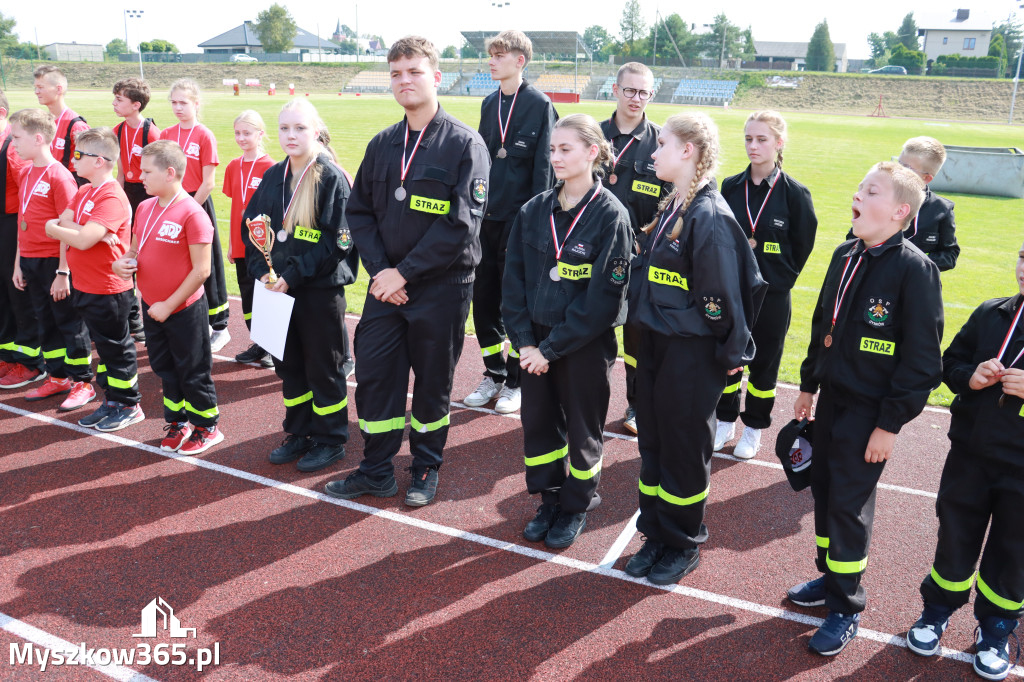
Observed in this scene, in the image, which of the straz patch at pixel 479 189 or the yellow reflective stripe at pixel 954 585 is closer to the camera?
the yellow reflective stripe at pixel 954 585

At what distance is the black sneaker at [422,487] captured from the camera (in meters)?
4.50

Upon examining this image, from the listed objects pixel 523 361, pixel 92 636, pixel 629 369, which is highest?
pixel 523 361

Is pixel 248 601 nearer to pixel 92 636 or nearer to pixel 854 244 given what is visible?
pixel 92 636

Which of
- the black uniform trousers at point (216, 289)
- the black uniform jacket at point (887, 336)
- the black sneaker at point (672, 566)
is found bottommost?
the black sneaker at point (672, 566)

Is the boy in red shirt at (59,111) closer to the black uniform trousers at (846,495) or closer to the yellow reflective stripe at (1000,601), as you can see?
the black uniform trousers at (846,495)

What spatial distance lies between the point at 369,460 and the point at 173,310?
1.61 metres

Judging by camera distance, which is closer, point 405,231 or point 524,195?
point 405,231

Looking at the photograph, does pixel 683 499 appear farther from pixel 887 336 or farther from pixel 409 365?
pixel 409 365

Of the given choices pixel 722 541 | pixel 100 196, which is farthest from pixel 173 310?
pixel 722 541

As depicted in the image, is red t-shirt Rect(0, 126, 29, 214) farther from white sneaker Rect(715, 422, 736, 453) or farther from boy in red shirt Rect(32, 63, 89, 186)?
white sneaker Rect(715, 422, 736, 453)

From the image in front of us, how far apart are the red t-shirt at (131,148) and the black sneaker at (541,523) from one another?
572cm

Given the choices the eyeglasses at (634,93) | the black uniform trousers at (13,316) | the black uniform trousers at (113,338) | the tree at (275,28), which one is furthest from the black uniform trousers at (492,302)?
the tree at (275,28)

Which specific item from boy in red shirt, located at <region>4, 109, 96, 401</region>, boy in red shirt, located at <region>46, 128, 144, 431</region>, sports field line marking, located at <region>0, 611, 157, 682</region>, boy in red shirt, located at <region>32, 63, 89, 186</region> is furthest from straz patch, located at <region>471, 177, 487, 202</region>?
boy in red shirt, located at <region>32, 63, 89, 186</region>

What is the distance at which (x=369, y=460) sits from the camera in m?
4.60
